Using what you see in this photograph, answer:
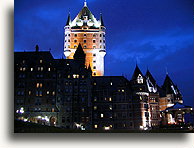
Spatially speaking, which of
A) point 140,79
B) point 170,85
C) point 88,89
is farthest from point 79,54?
point 170,85

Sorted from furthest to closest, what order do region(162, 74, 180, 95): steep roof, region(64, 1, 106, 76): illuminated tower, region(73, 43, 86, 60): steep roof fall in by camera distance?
region(73, 43, 86, 60): steep roof
region(64, 1, 106, 76): illuminated tower
region(162, 74, 180, 95): steep roof

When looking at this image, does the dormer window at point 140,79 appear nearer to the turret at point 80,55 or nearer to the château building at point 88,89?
the château building at point 88,89

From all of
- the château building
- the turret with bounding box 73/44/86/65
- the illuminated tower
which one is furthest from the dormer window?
the turret with bounding box 73/44/86/65

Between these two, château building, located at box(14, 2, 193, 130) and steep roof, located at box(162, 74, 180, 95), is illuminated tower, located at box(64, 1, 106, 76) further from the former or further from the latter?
steep roof, located at box(162, 74, 180, 95)

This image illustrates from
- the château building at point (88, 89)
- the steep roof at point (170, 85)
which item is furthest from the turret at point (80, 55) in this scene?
the steep roof at point (170, 85)

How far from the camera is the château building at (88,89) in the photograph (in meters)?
11.4

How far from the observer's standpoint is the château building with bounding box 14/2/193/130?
37.4ft

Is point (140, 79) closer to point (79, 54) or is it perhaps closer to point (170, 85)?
point (170, 85)

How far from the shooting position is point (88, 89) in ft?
43.2

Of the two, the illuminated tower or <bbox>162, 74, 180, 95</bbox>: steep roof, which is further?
the illuminated tower

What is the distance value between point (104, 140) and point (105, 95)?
7.31 metres

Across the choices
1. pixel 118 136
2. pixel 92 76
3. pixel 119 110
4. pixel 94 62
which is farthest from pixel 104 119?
pixel 118 136

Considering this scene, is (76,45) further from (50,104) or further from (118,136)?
(118,136)

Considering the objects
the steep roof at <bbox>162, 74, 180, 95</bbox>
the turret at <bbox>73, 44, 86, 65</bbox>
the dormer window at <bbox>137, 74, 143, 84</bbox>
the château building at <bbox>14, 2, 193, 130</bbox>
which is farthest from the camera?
the turret at <bbox>73, 44, 86, 65</bbox>
